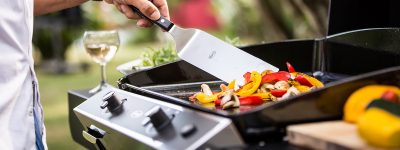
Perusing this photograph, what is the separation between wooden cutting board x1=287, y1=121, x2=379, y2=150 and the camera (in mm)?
1000

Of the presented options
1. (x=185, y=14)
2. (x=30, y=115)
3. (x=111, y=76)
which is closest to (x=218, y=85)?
(x=30, y=115)

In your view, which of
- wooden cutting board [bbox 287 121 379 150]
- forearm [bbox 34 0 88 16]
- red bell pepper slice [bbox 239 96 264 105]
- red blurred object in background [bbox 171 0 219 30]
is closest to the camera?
wooden cutting board [bbox 287 121 379 150]

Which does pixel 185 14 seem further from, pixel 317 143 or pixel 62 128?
pixel 317 143

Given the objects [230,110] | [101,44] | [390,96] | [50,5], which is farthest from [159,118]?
[101,44]

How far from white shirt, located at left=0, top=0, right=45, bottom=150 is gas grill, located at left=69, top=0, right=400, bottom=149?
0.45 feet

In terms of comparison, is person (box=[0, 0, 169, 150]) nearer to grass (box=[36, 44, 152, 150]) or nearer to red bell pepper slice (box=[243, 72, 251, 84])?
red bell pepper slice (box=[243, 72, 251, 84])

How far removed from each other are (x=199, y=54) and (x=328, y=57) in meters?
0.39

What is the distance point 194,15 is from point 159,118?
366 inches

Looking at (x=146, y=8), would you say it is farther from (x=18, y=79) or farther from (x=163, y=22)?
(x=18, y=79)

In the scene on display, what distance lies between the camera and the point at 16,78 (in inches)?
59.7

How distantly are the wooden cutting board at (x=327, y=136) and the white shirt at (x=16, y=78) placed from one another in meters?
0.72

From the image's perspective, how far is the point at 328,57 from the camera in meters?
1.72

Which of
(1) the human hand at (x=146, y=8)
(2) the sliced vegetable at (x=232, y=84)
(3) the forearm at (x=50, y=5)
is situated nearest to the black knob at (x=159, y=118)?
(2) the sliced vegetable at (x=232, y=84)

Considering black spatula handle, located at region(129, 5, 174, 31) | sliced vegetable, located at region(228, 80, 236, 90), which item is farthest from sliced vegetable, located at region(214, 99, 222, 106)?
black spatula handle, located at region(129, 5, 174, 31)
